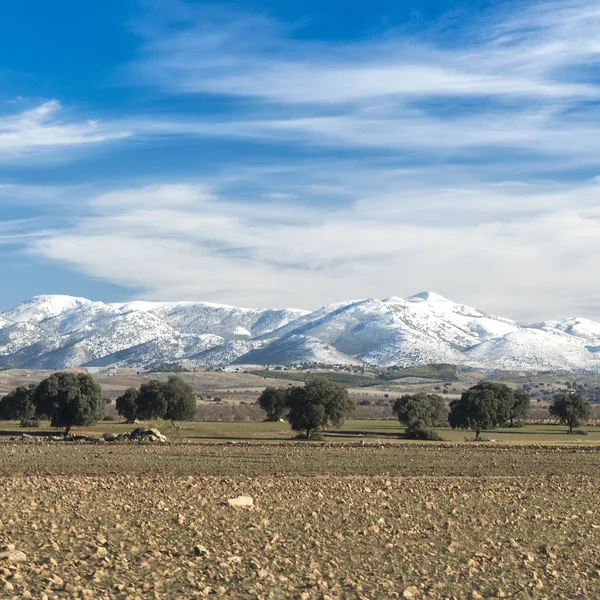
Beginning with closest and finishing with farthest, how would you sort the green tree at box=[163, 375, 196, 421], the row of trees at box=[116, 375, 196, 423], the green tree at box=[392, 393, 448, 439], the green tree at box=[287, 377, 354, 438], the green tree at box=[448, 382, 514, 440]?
1. the green tree at box=[287, 377, 354, 438]
2. the green tree at box=[448, 382, 514, 440]
3. the row of trees at box=[116, 375, 196, 423]
4. the green tree at box=[163, 375, 196, 421]
5. the green tree at box=[392, 393, 448, 439]

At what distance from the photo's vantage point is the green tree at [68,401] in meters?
88.2

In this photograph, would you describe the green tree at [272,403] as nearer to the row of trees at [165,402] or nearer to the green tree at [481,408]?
the row of trees at [165,402]

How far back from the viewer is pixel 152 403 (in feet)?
Result: 342

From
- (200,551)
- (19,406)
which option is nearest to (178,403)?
(19,406)

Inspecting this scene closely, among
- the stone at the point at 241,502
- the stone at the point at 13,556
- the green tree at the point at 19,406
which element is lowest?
the stone at the point at 13,556

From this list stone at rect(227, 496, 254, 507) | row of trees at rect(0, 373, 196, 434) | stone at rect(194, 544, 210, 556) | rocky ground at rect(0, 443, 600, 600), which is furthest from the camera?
row of trees at rect(0, 373, 196, 434)

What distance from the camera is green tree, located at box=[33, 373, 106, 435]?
290ft

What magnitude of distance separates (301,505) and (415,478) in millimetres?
14058

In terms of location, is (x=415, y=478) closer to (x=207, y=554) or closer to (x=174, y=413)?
(x=207, y=554)

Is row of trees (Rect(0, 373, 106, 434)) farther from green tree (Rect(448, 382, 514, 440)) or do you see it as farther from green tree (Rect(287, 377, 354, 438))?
green tree (Rect(448, 382, 514, 440))

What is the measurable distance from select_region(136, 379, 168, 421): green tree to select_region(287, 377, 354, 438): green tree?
63.6 ft

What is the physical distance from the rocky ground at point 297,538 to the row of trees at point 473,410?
55.8 meters

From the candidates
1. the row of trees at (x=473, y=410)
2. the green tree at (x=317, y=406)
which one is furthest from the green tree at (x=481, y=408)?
the green tree at (x=317, y=406)

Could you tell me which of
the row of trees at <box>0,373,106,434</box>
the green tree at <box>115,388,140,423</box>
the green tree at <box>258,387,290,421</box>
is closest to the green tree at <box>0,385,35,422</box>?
the green tree at <box>115,388,140,423</box>
